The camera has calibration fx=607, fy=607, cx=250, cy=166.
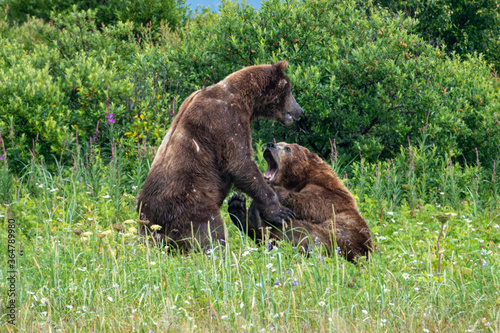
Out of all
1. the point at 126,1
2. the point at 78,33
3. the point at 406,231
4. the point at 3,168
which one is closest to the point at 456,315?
the point at 406,231

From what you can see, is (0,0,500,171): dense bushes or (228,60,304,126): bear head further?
(0,0,500,171): dense bushes

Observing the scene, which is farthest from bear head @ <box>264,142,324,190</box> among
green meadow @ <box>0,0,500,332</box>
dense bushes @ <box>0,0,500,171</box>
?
dense bushes @ <box>0,0,500,171</box>

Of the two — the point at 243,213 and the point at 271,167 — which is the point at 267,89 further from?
the point at 243,213

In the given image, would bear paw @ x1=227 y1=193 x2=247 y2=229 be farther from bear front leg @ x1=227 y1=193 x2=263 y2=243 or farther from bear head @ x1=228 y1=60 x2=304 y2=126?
bear head @ x1=228 y1=60 x2=304 y2=126

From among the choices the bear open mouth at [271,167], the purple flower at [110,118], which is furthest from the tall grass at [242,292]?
the purple flower at [110,118]

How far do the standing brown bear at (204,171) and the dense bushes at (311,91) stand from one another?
3.22m

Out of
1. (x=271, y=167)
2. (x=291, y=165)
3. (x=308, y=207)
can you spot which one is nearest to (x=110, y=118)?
(x=271, y=167)

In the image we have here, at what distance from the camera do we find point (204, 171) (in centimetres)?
533

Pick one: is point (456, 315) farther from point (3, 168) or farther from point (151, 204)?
point (3, 168)

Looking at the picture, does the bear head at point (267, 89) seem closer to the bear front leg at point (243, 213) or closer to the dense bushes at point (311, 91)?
the bear front leg at point (243, 213)

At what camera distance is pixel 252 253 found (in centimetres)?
512

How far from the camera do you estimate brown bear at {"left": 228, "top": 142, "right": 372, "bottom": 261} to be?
5.64 metres

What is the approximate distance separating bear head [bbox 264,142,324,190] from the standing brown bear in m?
0.95

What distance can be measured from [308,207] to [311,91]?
9.91 feet
